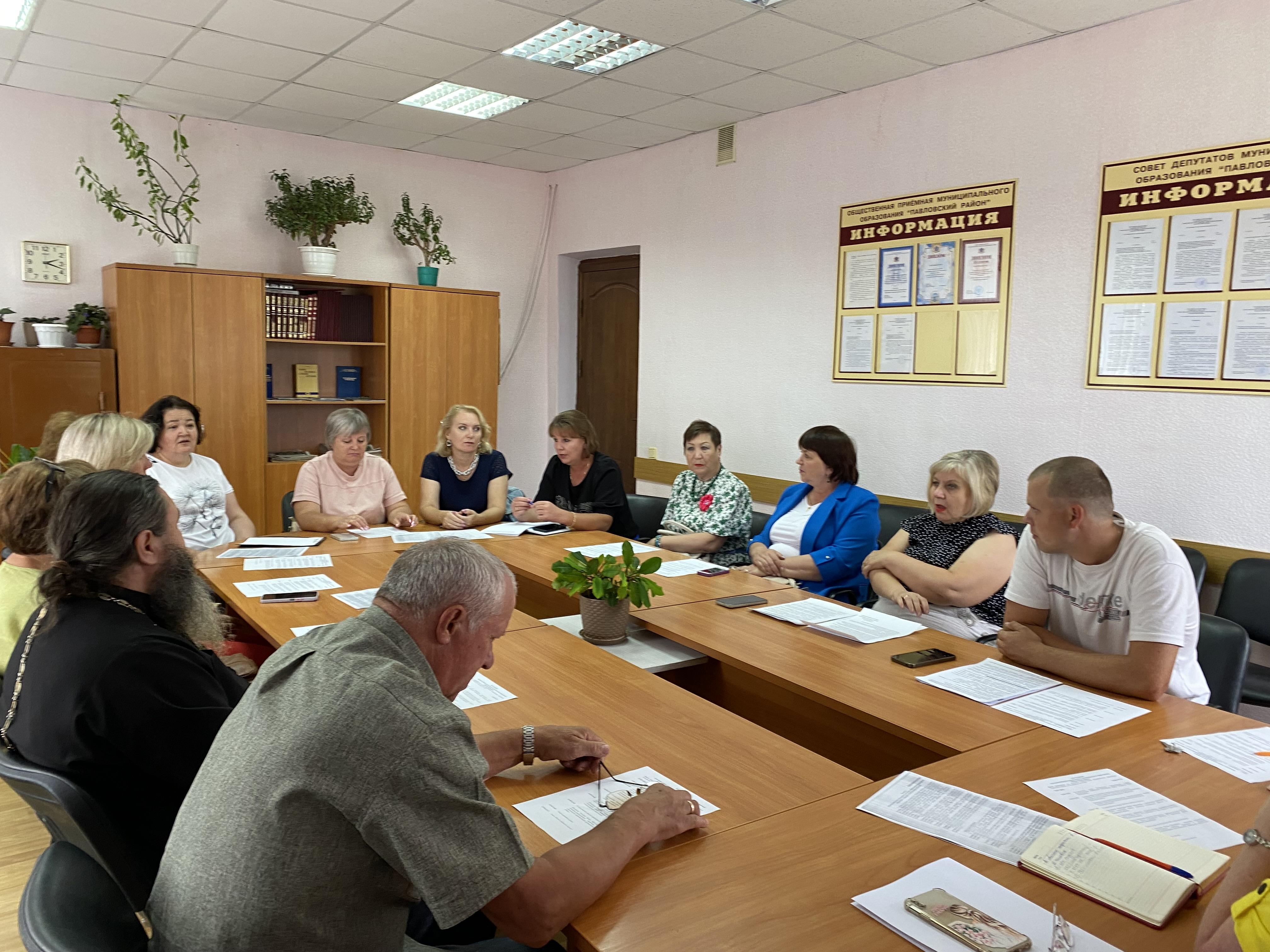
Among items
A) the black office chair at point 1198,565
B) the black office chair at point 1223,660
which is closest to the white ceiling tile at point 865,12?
the black office chair at point 1198,565

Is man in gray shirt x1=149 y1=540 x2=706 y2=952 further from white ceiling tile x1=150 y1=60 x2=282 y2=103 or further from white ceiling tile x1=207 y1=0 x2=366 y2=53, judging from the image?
white ceiling tile x1=150 y1=60 x2=282 y2=103

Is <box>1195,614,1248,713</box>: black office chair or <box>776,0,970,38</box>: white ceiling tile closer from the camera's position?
<box>1195,614,1248,713</box>: black office chair

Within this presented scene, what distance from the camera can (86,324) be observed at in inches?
199

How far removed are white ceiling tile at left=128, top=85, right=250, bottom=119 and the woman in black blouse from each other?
2.79m

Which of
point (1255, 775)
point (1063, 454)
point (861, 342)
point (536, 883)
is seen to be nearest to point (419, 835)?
point (536, 883)

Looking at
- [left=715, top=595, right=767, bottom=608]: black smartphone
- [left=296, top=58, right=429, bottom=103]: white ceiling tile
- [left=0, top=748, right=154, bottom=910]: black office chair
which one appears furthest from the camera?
[left=296, top=58, right=429, bottom=103]: white ceiling tile

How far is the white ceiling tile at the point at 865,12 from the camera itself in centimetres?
357

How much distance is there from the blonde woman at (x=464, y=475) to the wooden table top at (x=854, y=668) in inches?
78.5

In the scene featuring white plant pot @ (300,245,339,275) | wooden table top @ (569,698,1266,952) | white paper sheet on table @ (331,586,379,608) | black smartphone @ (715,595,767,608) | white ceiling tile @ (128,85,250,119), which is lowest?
white paper sheet on table @ (331,586,379,608)

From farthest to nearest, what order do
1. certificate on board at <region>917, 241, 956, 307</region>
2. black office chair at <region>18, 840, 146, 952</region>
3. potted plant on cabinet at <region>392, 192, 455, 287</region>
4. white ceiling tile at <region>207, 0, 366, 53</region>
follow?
potted plant on cabinet at <region>392, 192, 455, 287</region> < certificate on board at <region>917, 241, 956, 307</region> < white ceiling tile at <region>207, 0, 366, 53</region> < black office chair at <region>18, 840, 146, 952</region>

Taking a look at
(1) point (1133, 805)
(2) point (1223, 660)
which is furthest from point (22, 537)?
(2) point (1223, 660)

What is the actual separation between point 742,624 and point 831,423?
2549 millimetres

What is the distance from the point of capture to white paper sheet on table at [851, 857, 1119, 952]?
3.87 ft

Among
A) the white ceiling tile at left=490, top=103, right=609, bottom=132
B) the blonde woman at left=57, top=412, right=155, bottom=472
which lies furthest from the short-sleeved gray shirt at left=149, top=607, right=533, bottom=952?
the white ceiling tile at left=490, top=103, right=609, bottom=132
